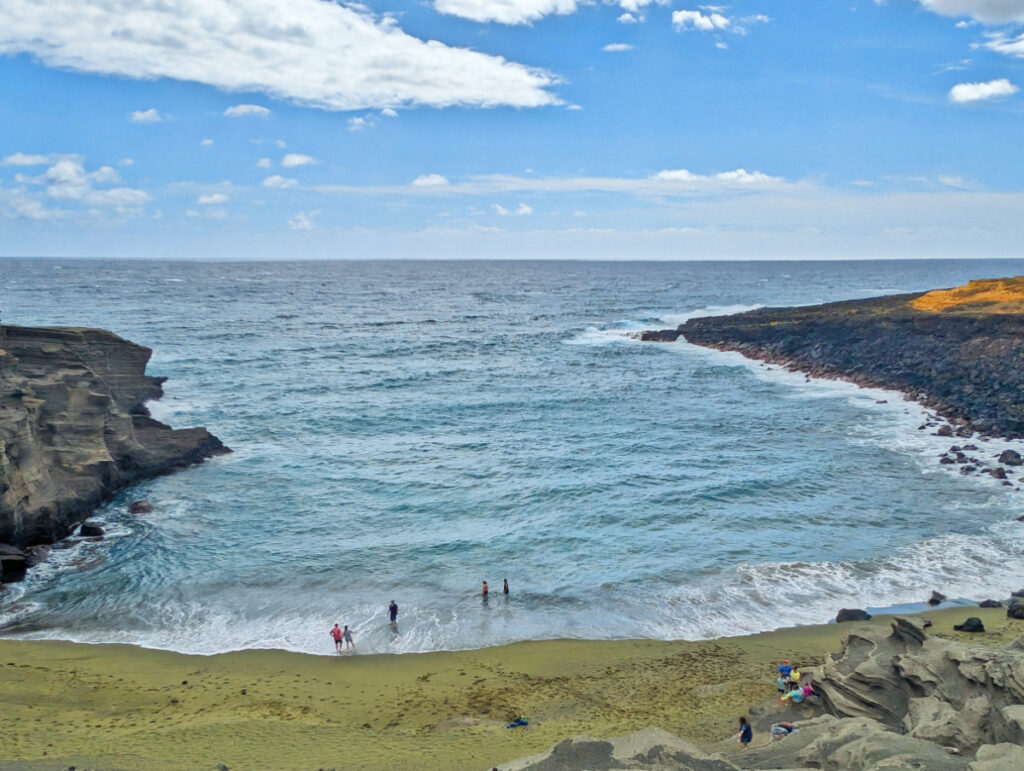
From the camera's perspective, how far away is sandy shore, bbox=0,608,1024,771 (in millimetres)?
16688

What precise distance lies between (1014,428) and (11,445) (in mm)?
51060

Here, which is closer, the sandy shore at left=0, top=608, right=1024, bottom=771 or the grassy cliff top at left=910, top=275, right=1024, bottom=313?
the sandy shore at left=0, top=608, right=1024, bottom=771

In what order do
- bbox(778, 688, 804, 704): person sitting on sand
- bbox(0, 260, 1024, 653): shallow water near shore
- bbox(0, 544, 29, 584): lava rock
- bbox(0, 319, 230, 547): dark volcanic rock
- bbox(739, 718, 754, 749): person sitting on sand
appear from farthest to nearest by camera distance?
1. bbox(0, 319, 230, 547): dark volcanic rock
2. bbox(0, 544, 29, 584): lava rock
3. bbox(0, 260, 1024, 653): shallow water near shore
4. bbox(778, 688, 804, 704): person sitting on sand
5. bbox(739, 718, 754, 749): person sitting on sand

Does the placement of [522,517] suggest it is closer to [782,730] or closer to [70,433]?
[782,730]

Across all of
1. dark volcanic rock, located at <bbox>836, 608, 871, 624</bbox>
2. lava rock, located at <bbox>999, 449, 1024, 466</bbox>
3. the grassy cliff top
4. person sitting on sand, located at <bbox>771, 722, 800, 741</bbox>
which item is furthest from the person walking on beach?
the grassy cliff top

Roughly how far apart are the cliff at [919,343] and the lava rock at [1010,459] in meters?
5.23

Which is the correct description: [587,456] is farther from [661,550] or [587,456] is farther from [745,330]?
[745,330]

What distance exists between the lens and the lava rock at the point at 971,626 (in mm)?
22125

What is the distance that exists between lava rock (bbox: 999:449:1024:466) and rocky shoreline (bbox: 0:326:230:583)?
1624 inches

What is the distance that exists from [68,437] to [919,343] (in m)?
65.1

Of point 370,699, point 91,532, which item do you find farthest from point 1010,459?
point 91,532

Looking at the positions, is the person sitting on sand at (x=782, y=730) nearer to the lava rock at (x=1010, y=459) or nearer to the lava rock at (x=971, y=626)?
the lava rock at (x=971, y=626)

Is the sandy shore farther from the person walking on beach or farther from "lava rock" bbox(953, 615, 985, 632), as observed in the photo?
the person walking on beach

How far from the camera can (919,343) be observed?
67.1 meters
